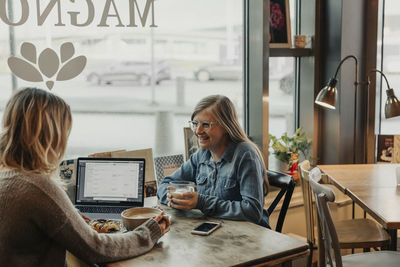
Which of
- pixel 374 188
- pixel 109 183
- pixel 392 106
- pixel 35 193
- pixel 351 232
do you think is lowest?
pixel 351 232

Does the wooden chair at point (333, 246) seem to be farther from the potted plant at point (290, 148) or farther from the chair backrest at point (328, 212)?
the potted plant at point (290, 148)

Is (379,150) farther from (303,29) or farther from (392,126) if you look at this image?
(303,29)

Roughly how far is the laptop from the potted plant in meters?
1.39

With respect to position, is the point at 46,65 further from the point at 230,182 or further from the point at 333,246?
the point at 333,246

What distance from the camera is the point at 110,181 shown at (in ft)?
6.92

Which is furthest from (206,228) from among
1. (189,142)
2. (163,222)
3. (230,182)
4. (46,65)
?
(46,65)

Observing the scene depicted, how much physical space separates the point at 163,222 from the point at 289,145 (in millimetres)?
1851

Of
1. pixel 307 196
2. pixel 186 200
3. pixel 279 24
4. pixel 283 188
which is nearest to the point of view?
pixel 186 200

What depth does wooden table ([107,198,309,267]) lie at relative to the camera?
1.46m

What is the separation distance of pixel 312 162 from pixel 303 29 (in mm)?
963

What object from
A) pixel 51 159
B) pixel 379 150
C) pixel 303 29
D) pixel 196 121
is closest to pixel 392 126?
pixel 379 150

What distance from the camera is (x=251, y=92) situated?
3.19 meters

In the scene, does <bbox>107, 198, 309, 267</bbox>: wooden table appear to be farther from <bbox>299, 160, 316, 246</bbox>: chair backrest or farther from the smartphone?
<bbox>299, 160, 316, 246</bbox>: chair backrest

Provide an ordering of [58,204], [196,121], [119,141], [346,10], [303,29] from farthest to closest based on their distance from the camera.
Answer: [303,29] → [346,10] → [119,141] → [196,121] → [58,204]
